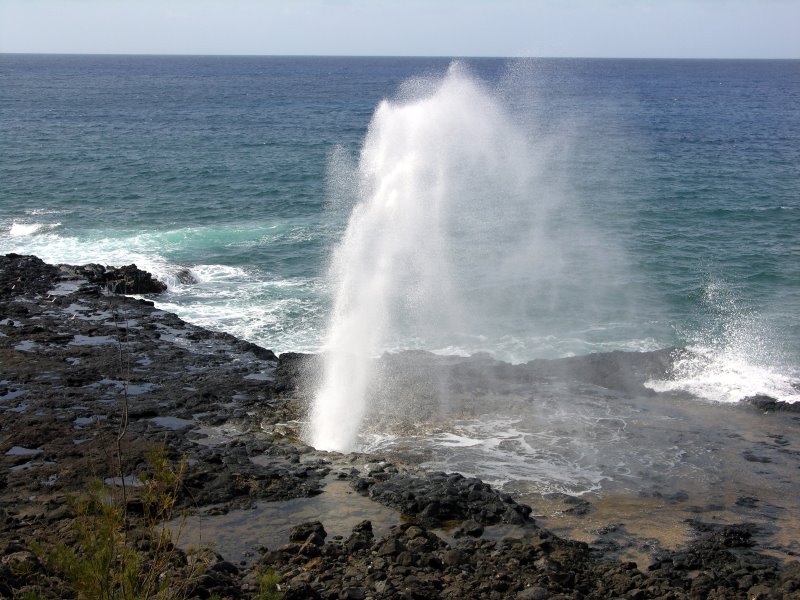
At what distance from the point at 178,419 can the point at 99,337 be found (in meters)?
7.92

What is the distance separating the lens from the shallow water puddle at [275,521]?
1809 centimetres

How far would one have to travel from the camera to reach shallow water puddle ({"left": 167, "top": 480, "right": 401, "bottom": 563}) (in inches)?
712

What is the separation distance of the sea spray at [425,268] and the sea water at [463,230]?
14 centimetres

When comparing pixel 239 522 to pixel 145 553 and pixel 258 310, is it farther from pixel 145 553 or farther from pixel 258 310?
pixel 258 310

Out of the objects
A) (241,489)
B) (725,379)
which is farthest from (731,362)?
(241,489)

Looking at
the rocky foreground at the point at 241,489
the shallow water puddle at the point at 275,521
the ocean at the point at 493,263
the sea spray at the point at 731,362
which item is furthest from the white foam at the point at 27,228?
the sea spray at the point at 731,362

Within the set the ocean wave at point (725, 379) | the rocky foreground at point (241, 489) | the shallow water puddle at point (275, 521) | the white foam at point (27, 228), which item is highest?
the white foam at point (27, 228)

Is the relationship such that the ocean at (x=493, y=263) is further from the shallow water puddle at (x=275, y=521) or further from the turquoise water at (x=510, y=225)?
the shallow water puddle at (x=275, y=521)

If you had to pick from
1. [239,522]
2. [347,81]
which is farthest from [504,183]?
[347,81]

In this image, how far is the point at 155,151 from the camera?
255ft

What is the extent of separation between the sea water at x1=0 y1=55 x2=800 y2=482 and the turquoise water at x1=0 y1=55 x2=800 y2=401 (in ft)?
0.61

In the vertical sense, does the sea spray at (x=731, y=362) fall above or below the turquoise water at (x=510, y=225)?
below

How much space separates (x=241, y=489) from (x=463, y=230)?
31.9 metres

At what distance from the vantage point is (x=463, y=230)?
1973 inches
